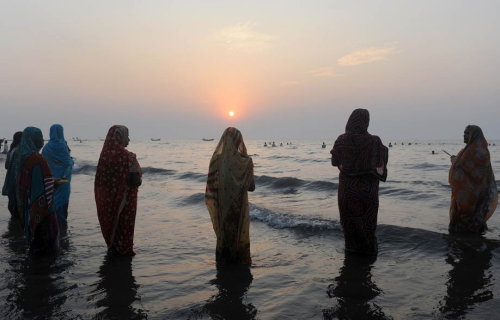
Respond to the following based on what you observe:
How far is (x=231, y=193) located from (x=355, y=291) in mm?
1674

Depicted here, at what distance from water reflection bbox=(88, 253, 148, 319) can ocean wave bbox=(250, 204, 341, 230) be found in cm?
343

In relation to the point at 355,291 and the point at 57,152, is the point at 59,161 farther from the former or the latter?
the point at 355,291

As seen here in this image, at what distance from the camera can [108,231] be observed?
4555 millimetres

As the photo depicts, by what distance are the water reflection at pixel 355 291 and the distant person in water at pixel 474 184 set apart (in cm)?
239

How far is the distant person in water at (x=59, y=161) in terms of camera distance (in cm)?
659

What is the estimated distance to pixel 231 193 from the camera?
4.21 meters

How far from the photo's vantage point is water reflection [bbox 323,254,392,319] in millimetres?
3288

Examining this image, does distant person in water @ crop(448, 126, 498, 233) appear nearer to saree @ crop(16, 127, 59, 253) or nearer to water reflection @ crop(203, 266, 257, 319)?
water reflection @ crop(203, 266, 257, 319)

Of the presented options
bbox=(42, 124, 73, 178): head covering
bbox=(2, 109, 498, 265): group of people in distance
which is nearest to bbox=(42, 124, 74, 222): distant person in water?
bbox=(42, 124, 73, 178): head covering

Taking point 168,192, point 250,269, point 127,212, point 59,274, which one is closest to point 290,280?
point 250,269

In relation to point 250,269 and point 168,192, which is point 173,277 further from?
point 168,192

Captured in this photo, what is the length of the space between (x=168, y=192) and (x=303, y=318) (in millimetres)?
10040

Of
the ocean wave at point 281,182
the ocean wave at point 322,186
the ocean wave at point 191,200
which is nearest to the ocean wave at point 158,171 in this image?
the ocean wave at point 281,182

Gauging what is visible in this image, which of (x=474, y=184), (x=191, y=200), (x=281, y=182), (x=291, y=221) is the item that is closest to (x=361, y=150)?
(x=474, y=184)
